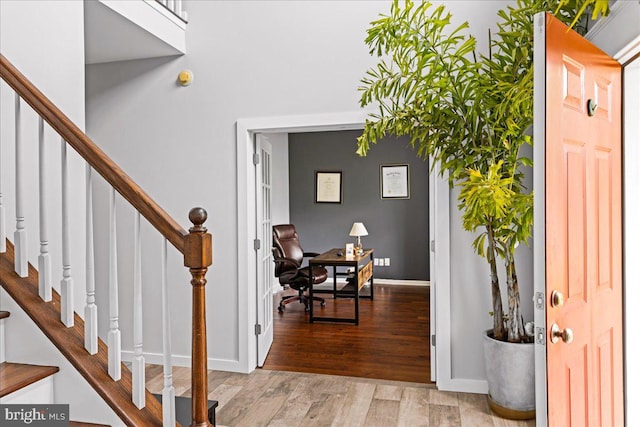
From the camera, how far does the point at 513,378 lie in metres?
2.74

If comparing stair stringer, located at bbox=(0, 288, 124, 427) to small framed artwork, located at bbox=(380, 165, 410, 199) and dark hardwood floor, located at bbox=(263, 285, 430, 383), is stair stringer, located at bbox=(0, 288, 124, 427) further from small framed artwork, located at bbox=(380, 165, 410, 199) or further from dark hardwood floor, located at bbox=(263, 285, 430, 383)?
small framed artwork, located at bbox=(380, 165, 410, 199)

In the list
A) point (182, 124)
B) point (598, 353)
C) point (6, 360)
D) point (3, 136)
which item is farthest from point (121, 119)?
point (598, 353)

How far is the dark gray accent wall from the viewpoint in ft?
23.9

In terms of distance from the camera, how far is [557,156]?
1561 mm

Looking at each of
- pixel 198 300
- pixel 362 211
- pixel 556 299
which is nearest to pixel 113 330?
pixel 198 300

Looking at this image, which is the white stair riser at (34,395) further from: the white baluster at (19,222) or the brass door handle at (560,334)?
the brass door handle at (560,334)

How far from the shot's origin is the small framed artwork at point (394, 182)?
24.1 feet

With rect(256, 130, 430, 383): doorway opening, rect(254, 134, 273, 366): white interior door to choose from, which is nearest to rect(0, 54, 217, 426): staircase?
rect(254, 134, 273, 366): white interior door

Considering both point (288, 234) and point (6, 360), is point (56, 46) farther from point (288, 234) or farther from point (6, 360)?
point (288, 234)

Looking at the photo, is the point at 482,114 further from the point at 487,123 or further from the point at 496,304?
the point at 496,304

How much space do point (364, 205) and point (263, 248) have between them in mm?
3769

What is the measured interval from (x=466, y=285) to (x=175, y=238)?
2.27m

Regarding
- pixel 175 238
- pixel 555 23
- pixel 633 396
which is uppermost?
pixel 555 23

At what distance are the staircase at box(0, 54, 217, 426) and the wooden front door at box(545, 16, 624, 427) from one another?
48.1 inches
